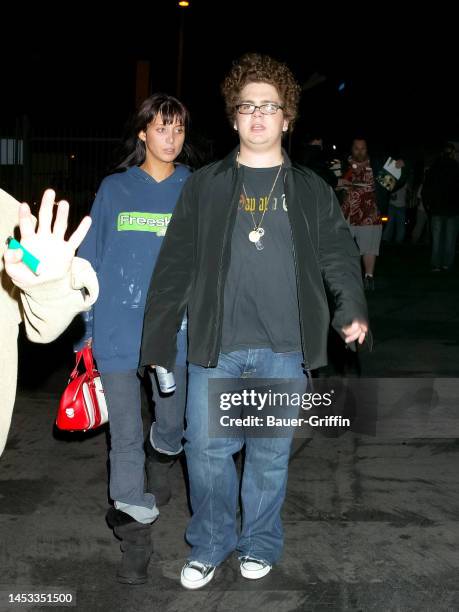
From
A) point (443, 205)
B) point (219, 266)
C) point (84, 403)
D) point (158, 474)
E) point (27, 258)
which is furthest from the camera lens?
point (443, 205)

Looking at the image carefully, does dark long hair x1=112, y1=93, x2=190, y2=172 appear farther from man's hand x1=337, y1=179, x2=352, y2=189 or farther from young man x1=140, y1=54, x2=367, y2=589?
man's hand x1=337, y1=179, x2=352, y2=189

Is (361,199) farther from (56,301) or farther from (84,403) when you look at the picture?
(56,301)

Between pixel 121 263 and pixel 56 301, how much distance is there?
183cm

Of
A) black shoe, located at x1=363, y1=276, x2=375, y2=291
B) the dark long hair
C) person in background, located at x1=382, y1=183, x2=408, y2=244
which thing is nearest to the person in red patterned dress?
black shoe, located at x1=363, y1=276, x2=375, y2=291

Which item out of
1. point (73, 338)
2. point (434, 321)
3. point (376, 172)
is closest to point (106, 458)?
point (73, 338)

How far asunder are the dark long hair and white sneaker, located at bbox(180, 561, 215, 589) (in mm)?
1797

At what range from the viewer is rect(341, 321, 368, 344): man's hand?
12.1 ft

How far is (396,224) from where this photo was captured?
2047 cm

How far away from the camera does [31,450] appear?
5.76 m

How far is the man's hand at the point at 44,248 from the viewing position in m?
2.17

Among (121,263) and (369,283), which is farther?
(369,283)

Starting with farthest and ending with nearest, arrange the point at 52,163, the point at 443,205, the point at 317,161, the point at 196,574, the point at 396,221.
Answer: the point at 396,221 → the point at 52,163 → the point at 443,205 → the point at 317,161 → the point at 196,574

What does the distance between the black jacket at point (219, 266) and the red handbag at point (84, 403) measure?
0.56 meters

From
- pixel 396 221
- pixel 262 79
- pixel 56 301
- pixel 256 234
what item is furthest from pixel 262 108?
pixel 396 221
